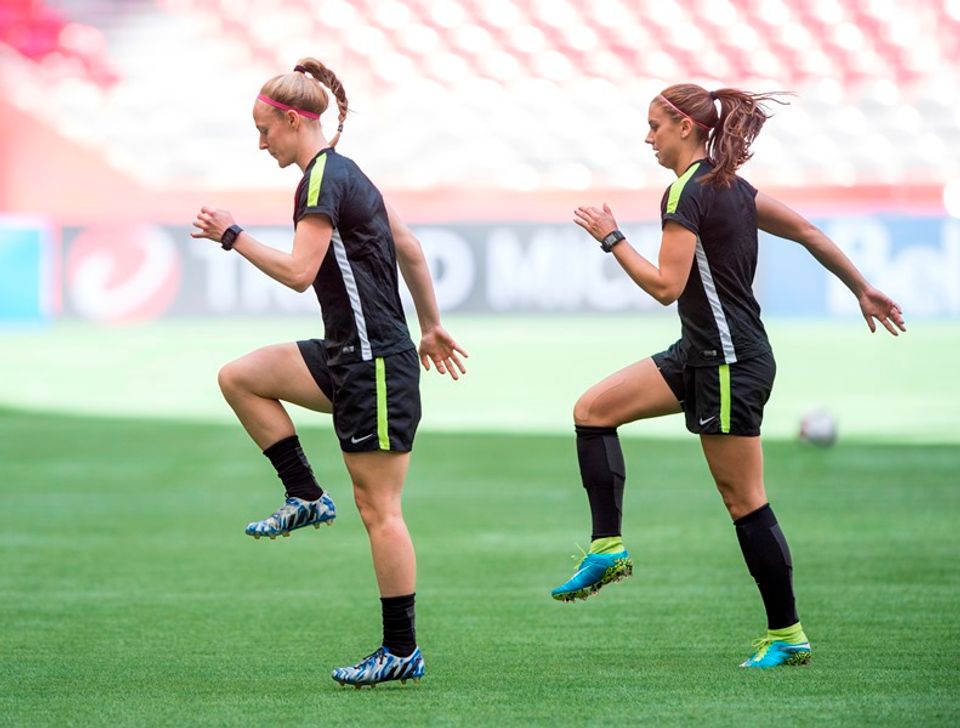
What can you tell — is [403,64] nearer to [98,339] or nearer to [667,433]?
[98,339]

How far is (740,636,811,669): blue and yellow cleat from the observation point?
5188 mm

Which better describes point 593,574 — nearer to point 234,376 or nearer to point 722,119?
point 234,376

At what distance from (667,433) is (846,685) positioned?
8.78m

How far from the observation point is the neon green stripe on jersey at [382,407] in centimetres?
489

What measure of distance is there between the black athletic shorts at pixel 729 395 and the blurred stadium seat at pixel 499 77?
59.4 feet

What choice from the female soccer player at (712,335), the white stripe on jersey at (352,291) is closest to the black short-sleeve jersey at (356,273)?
the white stripe on jersey at (352,291)

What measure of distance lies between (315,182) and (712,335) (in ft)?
4.53

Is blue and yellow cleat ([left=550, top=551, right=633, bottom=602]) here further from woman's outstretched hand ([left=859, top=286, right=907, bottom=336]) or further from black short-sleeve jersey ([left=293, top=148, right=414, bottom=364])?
woman's outstretched hand ([left=859, top=286, right=907, bottom=336])

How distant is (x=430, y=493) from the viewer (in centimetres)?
1038

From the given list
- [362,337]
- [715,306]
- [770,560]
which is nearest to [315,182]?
[362,337]

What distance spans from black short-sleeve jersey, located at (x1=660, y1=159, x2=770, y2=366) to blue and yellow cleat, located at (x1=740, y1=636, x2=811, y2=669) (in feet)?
3.16

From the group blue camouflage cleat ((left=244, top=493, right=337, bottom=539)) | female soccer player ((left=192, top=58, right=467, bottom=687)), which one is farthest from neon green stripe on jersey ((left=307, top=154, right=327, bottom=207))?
blue camouflage cleat ((left=244, top=493, right=337, bottom=539))

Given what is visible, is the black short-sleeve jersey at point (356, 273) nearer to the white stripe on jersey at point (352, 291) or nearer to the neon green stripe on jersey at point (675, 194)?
the white stripe on jersey at point (352, 291)

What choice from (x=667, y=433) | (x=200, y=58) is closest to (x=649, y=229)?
(x=667, y=433)
